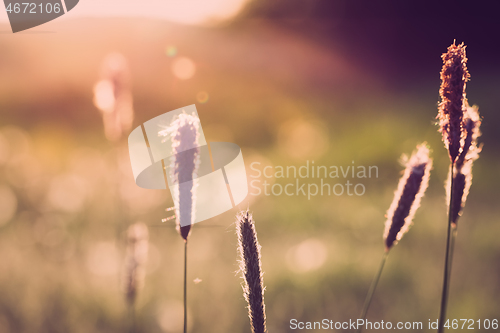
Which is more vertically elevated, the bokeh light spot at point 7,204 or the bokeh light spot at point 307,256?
the bokeh light spot at point 7,204

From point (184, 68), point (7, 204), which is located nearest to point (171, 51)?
point (184, 68)

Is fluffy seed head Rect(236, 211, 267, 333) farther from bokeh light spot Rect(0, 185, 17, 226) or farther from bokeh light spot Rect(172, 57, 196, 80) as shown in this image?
bokeh light spot Rect(172, 57, 196, 80)

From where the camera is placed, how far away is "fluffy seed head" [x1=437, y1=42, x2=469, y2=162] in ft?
3.42

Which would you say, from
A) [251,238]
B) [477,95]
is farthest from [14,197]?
[477,95]

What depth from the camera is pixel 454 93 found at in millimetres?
1047

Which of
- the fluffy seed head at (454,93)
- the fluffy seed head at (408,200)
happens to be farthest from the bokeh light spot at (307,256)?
the fluffy seed head at (454,93)

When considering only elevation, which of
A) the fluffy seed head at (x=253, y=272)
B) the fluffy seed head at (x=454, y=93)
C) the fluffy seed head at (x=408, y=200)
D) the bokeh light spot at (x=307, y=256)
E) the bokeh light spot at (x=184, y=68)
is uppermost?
the bokeh light spot at (x=184, y=68)

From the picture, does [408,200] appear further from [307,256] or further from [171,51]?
[171,51]

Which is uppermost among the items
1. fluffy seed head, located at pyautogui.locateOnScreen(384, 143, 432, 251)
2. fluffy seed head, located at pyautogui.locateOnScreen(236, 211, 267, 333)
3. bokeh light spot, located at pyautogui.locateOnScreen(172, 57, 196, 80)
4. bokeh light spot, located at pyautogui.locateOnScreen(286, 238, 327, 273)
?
bokeh light spot, located at pyautogui.locateOnScreen(172, 57, 196, 80)

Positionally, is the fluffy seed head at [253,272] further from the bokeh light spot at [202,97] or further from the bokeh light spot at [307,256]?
the bokeh light spot at [202,97]

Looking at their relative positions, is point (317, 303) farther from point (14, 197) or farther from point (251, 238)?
point (14, 197)

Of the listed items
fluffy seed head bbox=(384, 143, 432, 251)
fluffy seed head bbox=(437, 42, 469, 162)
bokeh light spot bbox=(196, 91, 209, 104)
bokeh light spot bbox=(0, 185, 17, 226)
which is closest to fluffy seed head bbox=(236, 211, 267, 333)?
fluffy seed head bbox=(384, 143, 432, 251)

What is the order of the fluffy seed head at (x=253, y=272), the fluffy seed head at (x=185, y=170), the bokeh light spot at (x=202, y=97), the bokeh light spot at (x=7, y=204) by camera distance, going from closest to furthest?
the fluffy seed head at (x=253, y=272) < the fluffy seed head at (x=185, y=170) < the bokeh light spot at (x=7, y=204) < the bokeh light spot at (x=202, y=97)

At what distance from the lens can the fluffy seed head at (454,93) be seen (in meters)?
1.04
